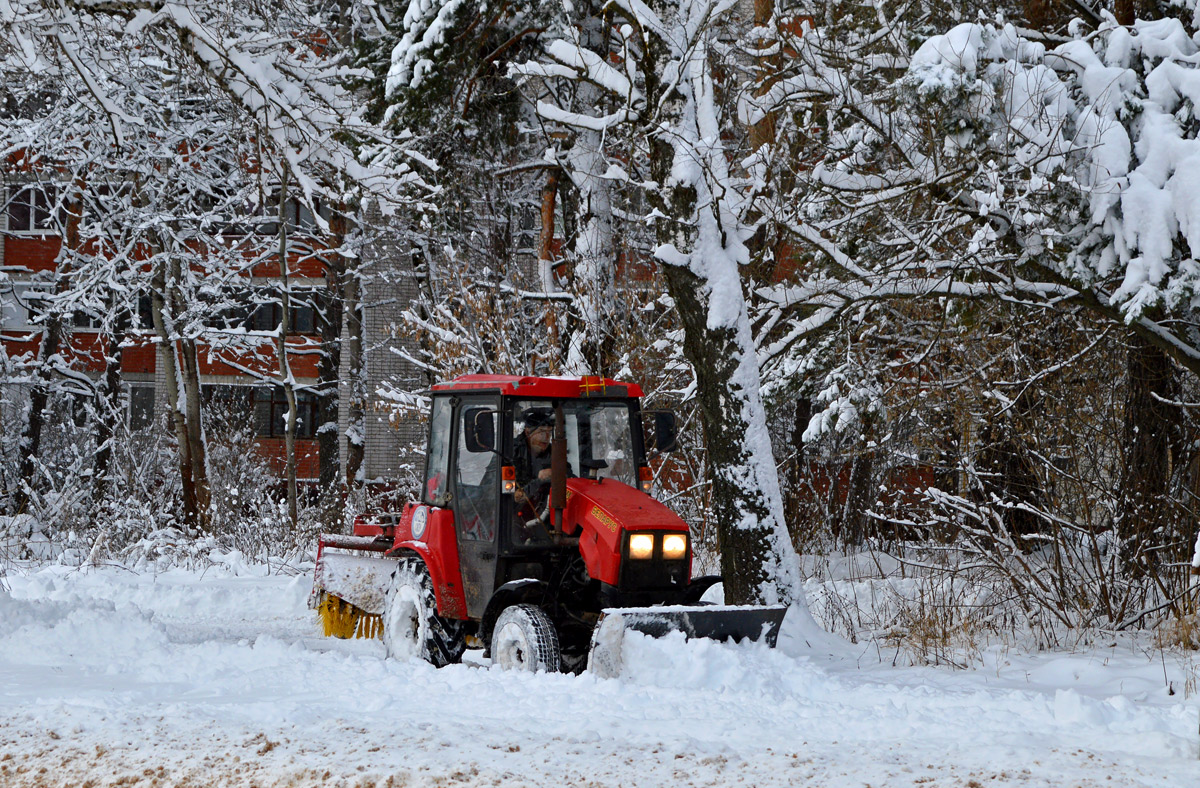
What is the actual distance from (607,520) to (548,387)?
109 centimetres

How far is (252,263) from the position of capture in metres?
20.9

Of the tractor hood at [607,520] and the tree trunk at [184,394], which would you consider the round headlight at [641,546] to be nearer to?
the tractor hood at [607,520]

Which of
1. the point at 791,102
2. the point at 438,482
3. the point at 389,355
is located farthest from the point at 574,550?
the point at 389,355

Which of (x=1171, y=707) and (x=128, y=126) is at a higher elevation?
(x=128, y=126)

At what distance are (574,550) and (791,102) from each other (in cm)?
478

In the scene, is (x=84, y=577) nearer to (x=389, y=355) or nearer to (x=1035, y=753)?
(x=1035, y=753)

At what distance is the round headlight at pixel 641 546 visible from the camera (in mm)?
7250

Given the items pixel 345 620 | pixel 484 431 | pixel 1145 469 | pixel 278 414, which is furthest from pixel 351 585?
pixel 278 414

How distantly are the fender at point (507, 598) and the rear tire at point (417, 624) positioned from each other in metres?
0.51

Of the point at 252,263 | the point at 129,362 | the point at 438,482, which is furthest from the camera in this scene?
the point at 129,362

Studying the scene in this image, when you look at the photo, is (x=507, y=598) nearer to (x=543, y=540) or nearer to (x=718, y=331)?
(x=543, y=540)

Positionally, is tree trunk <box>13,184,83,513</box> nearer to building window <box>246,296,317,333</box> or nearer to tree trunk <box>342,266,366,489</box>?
tree trunk <box>342,266,366,489</box>

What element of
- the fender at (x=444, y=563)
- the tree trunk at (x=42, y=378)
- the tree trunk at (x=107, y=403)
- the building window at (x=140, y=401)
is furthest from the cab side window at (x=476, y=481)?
the building window at (x=140, y=401)

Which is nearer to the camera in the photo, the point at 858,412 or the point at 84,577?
the point at 858,412
